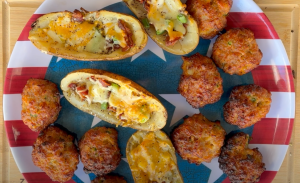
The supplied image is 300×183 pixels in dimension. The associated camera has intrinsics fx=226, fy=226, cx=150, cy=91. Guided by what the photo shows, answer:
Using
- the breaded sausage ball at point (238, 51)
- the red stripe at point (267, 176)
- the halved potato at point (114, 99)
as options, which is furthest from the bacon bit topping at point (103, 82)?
the red stripe at point (267, 176)

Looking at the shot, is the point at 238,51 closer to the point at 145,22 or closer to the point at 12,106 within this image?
the point at 145,22

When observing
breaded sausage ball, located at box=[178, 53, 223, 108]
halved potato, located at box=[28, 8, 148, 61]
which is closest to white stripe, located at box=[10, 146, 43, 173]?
halved potato, located at box=[28, 8, 148, 61]

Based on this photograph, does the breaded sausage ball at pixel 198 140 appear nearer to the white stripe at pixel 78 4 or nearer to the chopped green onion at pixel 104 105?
the chopped green onion at pixel 104 105

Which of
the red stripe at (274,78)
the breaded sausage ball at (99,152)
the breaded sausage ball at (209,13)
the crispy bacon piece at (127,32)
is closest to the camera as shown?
→ the crispy bacon piece at (127,32)

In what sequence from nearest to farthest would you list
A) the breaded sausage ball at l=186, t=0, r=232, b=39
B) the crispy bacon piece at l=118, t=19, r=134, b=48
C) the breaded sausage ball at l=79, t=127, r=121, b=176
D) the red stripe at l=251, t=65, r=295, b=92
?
the crispy bacon piece at l=118, t=19, r=134, b=48 → the breaded sausage ball at l=186, t=0, r=232, b=39 → the breaded sausage ball at l=79, t=127, r=121, b=176 → the red stripe at l=251, t=65, r=295, b=92

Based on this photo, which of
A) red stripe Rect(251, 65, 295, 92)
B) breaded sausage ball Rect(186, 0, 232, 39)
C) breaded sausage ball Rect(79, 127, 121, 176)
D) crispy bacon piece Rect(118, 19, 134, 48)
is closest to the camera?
crispy bacon piece Rect(118, 19, 134, 48)

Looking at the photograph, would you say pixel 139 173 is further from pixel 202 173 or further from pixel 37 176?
pixel 37 176

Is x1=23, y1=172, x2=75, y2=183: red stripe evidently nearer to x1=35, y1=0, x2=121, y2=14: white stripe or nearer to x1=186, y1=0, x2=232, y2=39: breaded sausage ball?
x1=35, y1=0, x2=121, y2=14: white stripe
